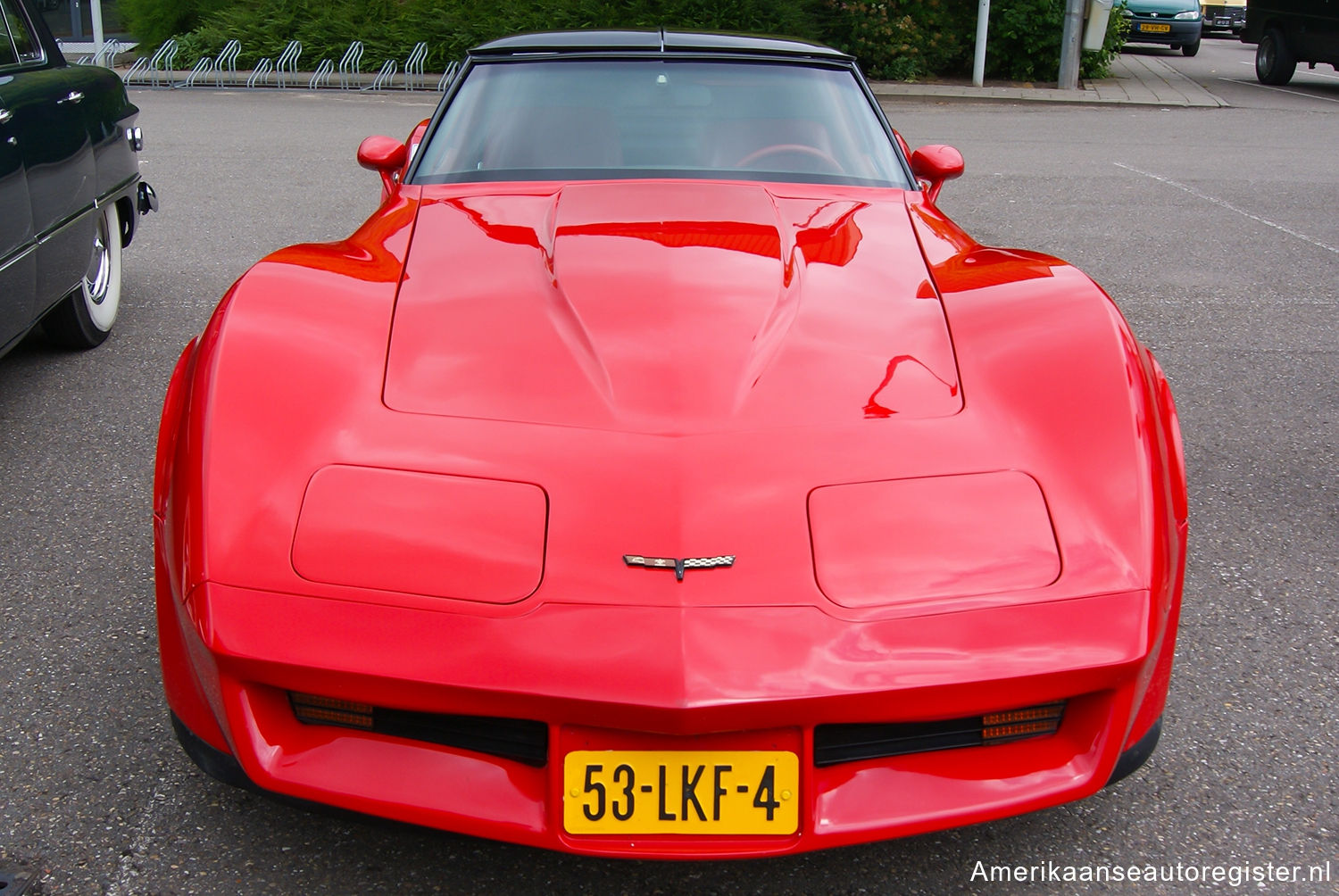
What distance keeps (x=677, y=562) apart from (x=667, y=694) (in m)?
0.21

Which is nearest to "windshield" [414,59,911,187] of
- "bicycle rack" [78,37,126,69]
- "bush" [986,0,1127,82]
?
"bush" [986,0,1127,82]

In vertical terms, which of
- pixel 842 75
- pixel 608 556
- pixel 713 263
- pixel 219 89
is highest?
pixel 842 75

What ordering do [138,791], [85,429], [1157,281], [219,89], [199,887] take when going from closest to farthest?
[199,887] < [138,791] < [85,429] < [1157,281] < [219,89]

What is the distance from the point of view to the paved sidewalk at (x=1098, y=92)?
14.4 metres

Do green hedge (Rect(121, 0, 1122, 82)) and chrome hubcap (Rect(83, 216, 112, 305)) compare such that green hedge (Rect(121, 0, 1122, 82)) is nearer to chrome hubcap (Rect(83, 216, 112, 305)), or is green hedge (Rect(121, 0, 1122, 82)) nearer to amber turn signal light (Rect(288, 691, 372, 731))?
chrome hubcap (Rect(83, 216, 112, 305))

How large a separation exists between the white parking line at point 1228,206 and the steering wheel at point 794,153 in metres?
4.81

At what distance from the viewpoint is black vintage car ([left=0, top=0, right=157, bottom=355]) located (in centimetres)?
364

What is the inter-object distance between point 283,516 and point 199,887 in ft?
2.04

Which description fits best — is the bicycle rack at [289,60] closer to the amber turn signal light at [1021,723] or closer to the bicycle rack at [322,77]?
the bicycle rack at [322,77]

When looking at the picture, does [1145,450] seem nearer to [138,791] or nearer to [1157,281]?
[138,791]

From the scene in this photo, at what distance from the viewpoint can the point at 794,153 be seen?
3207 mm

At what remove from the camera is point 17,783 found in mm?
2160

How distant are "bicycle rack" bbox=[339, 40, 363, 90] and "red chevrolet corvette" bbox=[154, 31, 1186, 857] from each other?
14784mm

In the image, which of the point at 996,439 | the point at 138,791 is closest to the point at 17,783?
the point at 138,791
